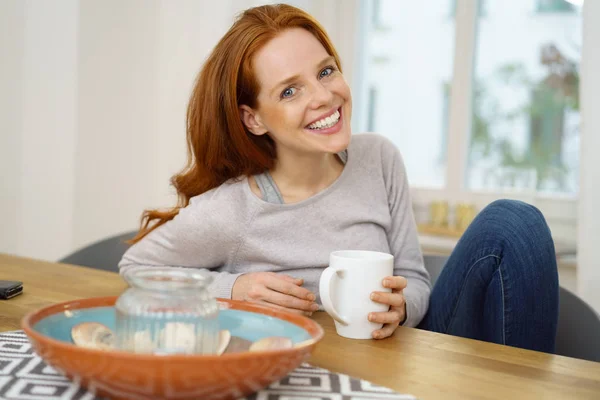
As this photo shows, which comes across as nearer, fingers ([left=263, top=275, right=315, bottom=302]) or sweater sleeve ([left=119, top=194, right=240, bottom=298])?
fingers ([left=263, top=275, right=315, bottom=302])

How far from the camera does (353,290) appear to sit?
0.94 metres

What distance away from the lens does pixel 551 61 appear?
9.03 feet

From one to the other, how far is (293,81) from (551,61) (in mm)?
1749

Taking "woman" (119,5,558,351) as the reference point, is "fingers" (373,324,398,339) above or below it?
below

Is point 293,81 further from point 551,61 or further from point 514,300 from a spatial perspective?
point 551,61

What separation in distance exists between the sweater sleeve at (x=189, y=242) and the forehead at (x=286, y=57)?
28 centimetres

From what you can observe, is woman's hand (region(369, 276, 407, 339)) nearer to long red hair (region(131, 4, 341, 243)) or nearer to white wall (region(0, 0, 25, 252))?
long red hair (region(131, 4, 341, 243))

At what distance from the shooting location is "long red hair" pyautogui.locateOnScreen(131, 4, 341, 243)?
1396 millimetres

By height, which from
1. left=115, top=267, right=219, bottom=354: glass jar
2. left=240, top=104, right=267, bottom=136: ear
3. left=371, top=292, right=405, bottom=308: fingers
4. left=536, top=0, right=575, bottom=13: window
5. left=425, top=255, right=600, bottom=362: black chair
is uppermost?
left=536, top=0, right=575, bottom=13: window

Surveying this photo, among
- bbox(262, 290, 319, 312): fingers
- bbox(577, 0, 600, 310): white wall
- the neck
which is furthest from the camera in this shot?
bbox(577, 0, 600, 310): white wall

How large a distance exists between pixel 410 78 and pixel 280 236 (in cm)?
188

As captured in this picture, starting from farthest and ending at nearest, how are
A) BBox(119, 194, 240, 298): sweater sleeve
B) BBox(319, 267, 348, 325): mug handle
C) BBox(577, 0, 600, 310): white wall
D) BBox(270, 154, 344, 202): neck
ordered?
1. BBox(577, 0, 600, 310): white wall
2. BBox(270, 154, 344, 202): neck
3. BBox(119, 194, 240, 298): sweater sleeve
4. BBox(319, 267, 348, 325): mug handle

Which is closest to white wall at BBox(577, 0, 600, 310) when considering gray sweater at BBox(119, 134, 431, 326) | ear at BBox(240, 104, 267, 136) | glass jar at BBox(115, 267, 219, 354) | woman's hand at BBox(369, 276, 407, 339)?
gray sweater at BBox(119, 134, 431, 326)

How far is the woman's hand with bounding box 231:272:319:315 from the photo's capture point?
1.10 metres
